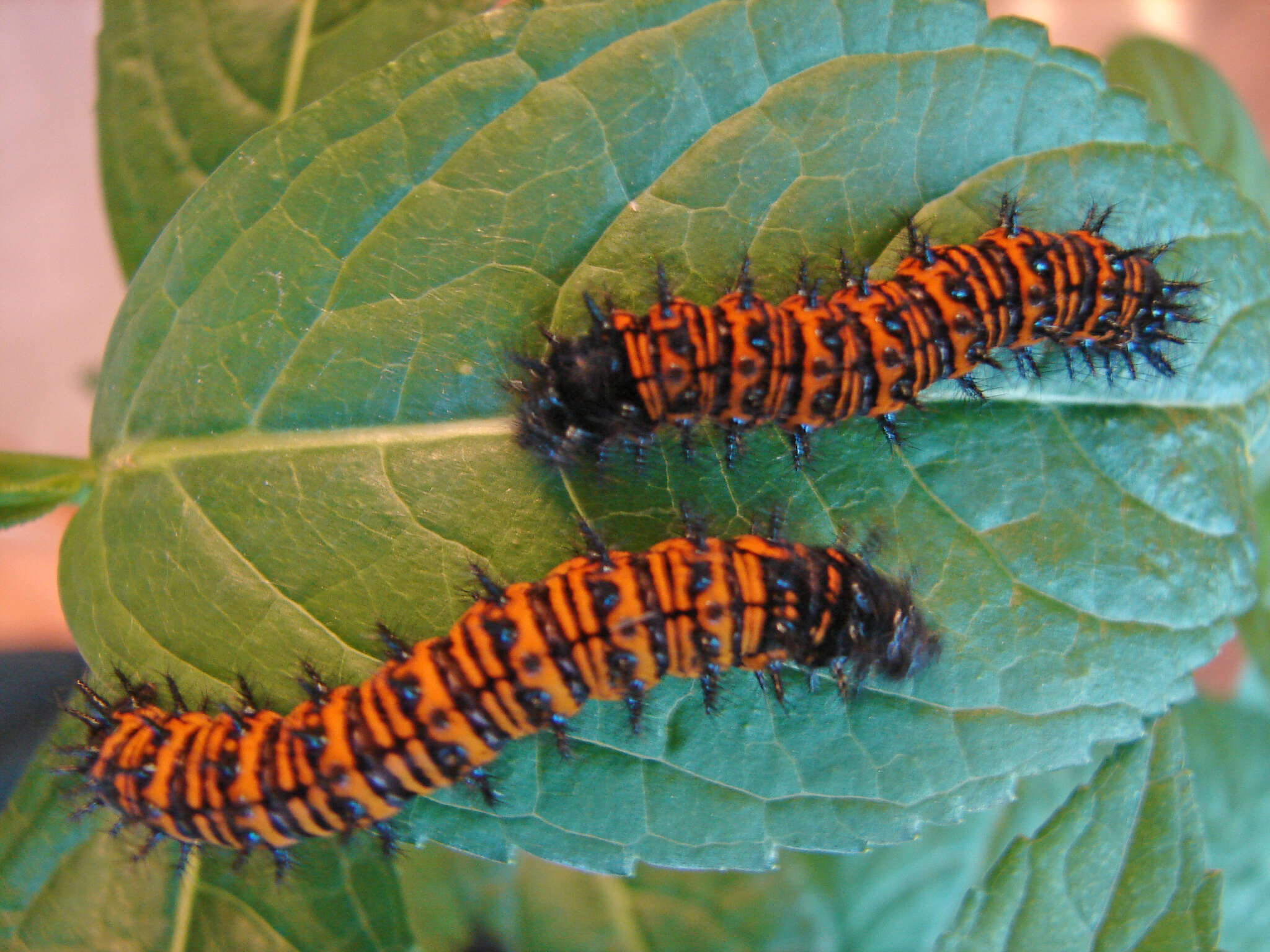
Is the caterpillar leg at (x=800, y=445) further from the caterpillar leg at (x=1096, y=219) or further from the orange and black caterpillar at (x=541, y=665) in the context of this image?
the caterpillar leg at (x=1096, y=219)

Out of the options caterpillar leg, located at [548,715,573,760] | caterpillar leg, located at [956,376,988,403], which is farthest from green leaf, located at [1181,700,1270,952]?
caterpillar leg, located at [548,715,573,760]

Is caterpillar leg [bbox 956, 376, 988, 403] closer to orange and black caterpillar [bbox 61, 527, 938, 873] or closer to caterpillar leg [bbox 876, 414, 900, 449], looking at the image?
caterpillar leg [bbox 876, 414, 900, 449]

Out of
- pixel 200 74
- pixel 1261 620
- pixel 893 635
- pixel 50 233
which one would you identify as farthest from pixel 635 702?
pixel 50 233

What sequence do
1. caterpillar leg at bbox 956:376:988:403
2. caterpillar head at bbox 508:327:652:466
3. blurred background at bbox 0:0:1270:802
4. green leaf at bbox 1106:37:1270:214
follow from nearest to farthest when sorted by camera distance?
caterpillar head at bbox 508:327:652:466 → caterpillar leg at bbox 956:376:988:403 → green leaf at bbox 1106:37:1270:214 → blurred background at bbox 0:0:1270:802

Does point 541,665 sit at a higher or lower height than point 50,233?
lower

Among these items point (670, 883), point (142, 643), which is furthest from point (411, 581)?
point (670, 883)

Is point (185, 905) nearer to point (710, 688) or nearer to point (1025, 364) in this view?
point (710, 688)
